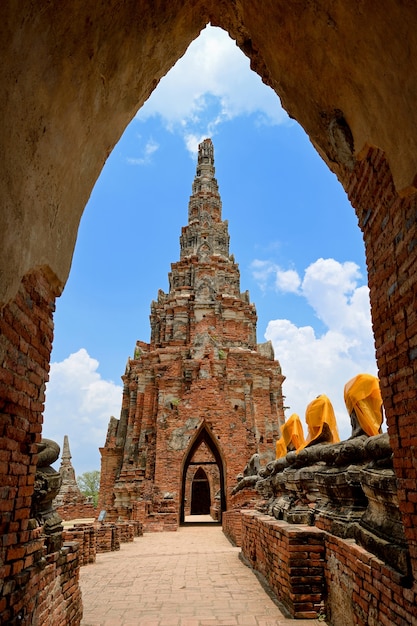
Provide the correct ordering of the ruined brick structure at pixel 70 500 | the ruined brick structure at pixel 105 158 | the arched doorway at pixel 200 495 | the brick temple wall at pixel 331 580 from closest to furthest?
1. the ruined brick structure at pixel 105 158
2. the brick temple wall at pixel 331 580
3. the ruined brick structure at pixel 70 500
4. the arched doorway at pixel 200 495

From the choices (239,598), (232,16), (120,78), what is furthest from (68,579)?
(232,16)

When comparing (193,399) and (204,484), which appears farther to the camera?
(204,484)

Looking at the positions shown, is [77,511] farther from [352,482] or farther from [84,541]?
[352,482]

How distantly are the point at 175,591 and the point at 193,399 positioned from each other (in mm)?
12191

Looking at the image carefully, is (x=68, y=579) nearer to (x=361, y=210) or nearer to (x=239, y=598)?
(x=239, y=598)

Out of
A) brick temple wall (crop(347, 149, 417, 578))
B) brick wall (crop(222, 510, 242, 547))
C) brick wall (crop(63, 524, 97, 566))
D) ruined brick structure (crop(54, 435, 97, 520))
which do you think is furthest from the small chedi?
ruined brick structure (crop(54, 435, 97, 520))

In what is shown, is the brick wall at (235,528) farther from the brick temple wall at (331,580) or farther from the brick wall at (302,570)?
the brick wall at (302,570)

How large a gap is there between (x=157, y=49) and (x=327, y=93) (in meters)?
1.72

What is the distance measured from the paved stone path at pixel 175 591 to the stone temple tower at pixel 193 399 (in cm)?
709

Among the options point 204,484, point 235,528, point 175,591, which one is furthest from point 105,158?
point 204,484

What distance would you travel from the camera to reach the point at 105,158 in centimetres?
432

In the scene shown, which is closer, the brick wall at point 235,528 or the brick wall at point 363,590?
the brick wall at point 363,590

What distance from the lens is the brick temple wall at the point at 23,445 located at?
273 centimetres

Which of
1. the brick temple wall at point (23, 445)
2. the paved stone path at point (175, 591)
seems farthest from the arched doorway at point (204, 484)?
the brick temple wall at point (23, 445)
